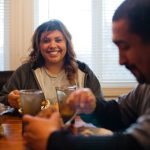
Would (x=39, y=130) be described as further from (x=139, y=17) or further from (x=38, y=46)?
(x=38, y=46)

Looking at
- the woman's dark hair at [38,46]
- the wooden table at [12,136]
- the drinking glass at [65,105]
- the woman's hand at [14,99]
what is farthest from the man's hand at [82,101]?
the woman's dark hair at [38,46]

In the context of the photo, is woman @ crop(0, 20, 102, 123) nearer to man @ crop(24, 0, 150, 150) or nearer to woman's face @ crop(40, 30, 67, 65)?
woman's face @ crop(40, 30, 67, 65)

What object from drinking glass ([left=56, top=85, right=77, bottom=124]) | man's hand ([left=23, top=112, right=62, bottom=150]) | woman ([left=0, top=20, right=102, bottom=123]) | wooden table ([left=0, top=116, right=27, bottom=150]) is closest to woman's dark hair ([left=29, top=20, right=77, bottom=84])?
woman ([left=0, top=20, right=102, bottom=123])

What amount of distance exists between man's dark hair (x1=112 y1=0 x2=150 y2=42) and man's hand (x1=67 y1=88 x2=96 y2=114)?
1.44ft

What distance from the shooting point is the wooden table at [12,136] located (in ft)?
3.78

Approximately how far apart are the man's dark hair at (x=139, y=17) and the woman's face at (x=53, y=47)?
1439mm

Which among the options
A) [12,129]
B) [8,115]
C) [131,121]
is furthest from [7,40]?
[131,121]

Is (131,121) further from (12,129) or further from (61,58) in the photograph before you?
(61,58)

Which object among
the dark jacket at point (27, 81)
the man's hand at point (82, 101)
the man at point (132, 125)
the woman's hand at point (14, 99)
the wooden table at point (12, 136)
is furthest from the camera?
the dark jacket at point (27, 81)

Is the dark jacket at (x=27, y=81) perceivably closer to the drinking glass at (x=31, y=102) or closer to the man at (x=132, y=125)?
the drinking glass at (x=31, y=102)

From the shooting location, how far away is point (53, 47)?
7.66 feet

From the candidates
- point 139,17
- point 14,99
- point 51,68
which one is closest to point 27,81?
point 51,68

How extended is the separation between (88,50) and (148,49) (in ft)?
7.32

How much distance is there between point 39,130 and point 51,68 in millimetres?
1533
